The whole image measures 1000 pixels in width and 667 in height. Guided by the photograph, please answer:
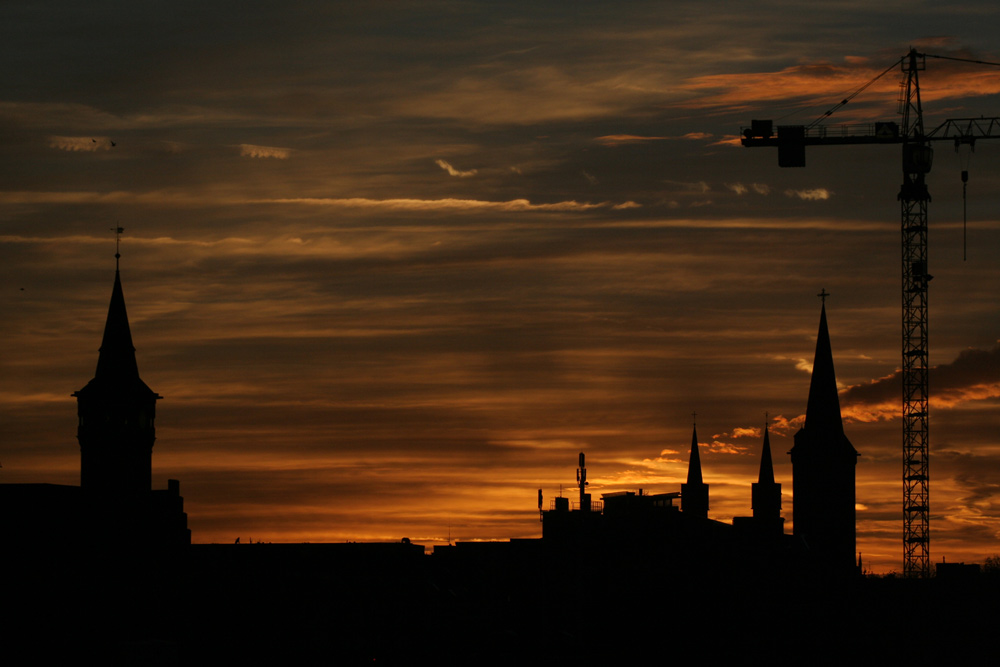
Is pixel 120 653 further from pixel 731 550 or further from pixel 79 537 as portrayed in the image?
pixel 731 550

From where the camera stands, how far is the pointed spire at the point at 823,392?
185125mm

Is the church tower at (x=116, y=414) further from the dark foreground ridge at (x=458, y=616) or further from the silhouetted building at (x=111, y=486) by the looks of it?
the dark foreground ridge at (x=458, y=616)

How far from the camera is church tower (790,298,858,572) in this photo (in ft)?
609

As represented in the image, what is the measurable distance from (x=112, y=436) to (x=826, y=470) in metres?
80.1

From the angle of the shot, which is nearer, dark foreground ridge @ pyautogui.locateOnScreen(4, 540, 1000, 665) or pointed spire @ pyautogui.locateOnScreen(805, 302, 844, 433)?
dark foreground ridge @ pyautogui.locateOnScreen(4, 540, 1000, 665)

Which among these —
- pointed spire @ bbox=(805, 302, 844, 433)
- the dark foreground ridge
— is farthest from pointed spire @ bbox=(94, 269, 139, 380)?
pointed spire @ bbox=(805, 302, 844, 433)

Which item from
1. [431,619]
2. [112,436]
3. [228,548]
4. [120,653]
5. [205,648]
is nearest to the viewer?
[120,653]

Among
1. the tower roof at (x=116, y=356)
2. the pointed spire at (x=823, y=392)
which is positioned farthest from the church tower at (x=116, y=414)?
the pointed spire at (x=823, y=392)

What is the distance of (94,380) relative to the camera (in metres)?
146

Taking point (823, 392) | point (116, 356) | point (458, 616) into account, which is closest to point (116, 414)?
point (116, 356)

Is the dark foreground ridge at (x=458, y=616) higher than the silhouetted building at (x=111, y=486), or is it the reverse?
the silhouetted building at (x=111, y=486)

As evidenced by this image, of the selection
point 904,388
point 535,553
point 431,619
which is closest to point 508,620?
point 431,619

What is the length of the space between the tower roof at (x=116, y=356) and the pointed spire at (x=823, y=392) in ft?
246

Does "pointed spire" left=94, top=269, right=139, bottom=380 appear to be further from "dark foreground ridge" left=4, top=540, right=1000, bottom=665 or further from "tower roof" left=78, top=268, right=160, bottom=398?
"dark foreground ridge" left=4, top=540, right=1000, bottom=665
